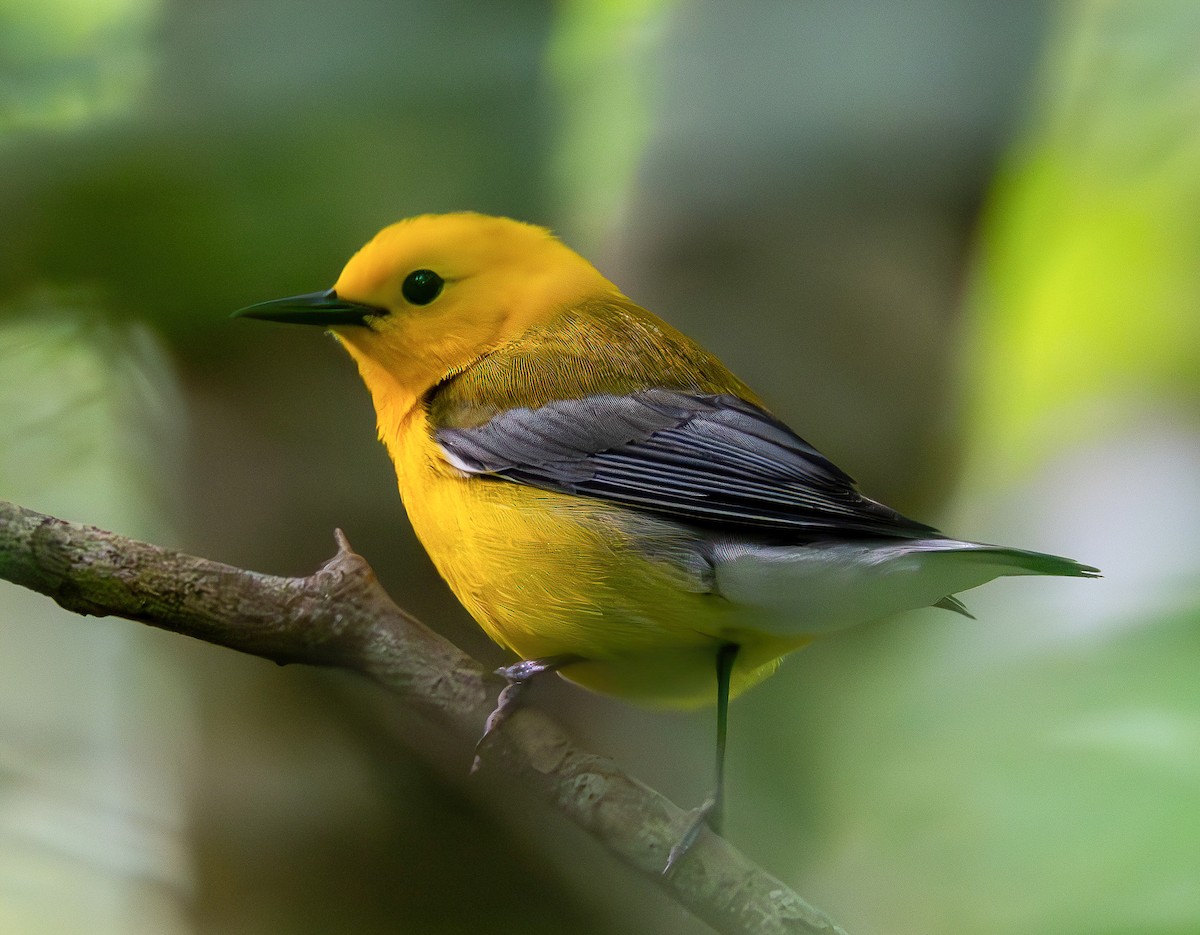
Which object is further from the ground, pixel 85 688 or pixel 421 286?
pixel 421 286

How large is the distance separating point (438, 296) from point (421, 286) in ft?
0.08

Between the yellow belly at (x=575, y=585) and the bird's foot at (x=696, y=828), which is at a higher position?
the yellow belly at (x=575, y=585)

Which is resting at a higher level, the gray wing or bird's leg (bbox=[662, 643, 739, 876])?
the gray wing

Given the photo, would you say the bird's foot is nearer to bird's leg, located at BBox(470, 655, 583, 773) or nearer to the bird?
the bird

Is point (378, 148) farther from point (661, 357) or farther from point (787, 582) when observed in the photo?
point (787, 582)

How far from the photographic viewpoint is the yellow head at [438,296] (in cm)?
100

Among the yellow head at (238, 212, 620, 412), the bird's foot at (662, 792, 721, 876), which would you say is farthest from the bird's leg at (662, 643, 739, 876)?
the yellow head at (238, 212, 620, 412)

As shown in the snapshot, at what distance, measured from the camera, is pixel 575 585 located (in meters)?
0.93

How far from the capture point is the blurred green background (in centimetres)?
119

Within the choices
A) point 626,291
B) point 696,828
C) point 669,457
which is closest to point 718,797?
point 696,828

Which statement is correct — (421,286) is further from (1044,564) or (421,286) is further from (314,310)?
(1044,564)

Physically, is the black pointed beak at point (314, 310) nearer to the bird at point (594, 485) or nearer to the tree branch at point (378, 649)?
the bird at point (594, 485)

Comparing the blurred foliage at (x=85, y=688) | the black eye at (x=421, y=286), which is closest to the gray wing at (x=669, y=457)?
the black eye at (x=421, y=286)

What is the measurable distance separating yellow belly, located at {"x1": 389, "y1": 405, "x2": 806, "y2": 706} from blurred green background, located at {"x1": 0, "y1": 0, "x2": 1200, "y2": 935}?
20cm
